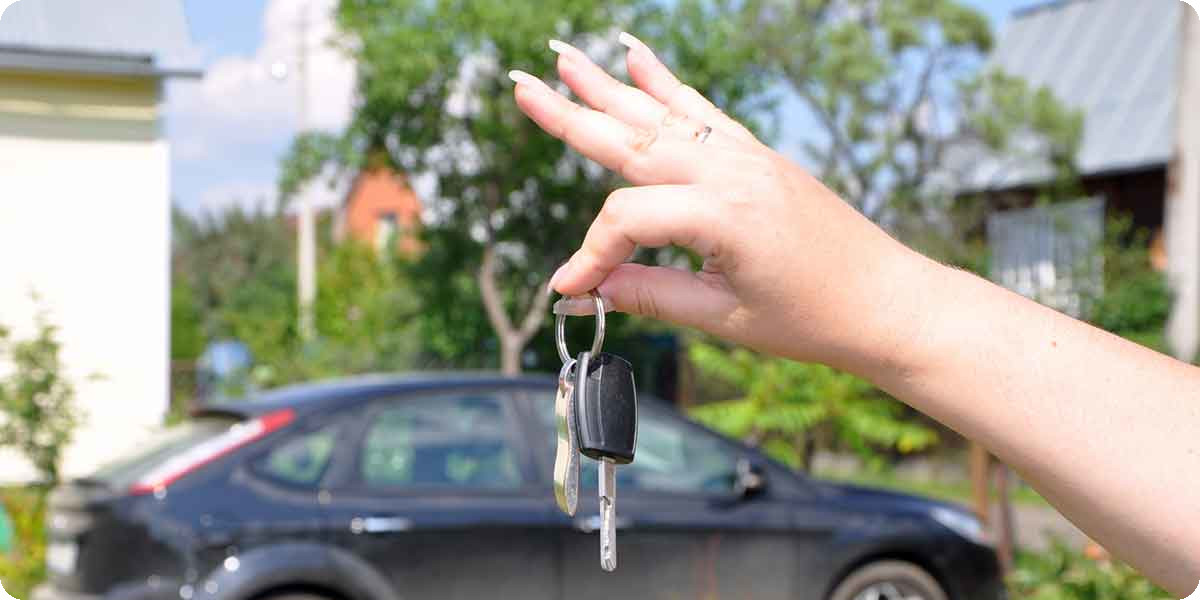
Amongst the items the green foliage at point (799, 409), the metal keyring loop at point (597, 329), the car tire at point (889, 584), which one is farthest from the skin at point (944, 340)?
the green foliage at point (799, 409)

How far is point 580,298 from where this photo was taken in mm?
1442

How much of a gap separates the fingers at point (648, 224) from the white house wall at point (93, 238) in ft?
24.1

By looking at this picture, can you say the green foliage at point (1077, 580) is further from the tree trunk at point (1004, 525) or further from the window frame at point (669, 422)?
the tree trunk at point (1004, 525)

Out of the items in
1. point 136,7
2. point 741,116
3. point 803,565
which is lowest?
point 803,565

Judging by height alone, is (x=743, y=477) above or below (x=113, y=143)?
below

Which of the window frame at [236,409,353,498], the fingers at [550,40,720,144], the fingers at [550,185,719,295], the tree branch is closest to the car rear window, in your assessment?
the window frame at [236,409,353,498]

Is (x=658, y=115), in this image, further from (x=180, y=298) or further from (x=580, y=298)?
(x=180, y=298)

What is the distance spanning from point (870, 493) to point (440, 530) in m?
2.34

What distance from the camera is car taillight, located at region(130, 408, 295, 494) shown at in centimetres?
638

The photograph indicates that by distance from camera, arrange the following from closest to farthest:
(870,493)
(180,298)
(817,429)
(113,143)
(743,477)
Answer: (743,477)
(870,493)
(113,143)
(817,429)
(180,298)

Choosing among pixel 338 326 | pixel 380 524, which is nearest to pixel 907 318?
pixel 380 524

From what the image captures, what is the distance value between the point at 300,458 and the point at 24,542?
11.8 feet

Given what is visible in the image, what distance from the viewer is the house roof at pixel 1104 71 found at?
2036 cm

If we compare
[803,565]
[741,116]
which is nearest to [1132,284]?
Answer: [741,116]
